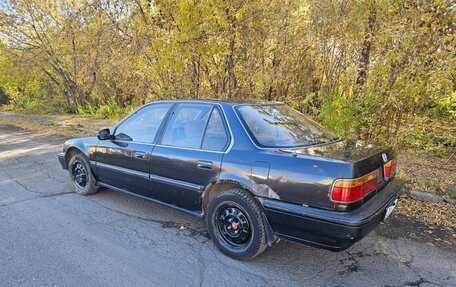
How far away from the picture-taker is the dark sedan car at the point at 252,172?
257cm

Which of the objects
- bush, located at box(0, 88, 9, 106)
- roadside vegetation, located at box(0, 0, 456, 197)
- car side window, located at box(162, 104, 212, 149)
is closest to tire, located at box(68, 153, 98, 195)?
car side window, located at box(162, 104, 212, 149)

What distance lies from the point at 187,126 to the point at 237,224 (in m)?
1.26

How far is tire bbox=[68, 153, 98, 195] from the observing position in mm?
4695

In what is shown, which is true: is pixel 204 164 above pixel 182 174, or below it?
above

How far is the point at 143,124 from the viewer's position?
4.10 meters

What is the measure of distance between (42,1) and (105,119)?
5476 mm

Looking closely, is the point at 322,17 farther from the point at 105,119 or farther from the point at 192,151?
the point at 105,119

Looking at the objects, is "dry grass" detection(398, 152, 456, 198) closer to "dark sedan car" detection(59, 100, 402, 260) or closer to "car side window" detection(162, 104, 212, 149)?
"dark sedan car" detection(59, 100, 402, 260)

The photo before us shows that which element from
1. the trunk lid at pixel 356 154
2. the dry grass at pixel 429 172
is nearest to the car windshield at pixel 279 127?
the trunk lid at pixel 356 154

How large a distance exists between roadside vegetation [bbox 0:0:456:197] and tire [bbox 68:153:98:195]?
3508mm

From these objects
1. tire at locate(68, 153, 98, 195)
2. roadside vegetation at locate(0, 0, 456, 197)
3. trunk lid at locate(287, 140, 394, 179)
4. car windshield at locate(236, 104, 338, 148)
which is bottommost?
tire at locate(68, 153, 98, 195)

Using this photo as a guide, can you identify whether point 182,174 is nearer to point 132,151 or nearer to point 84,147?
point 132,151

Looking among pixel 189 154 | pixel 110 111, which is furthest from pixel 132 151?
pixel 110 111

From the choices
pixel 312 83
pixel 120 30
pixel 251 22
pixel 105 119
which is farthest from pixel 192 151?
pixel 105 119
